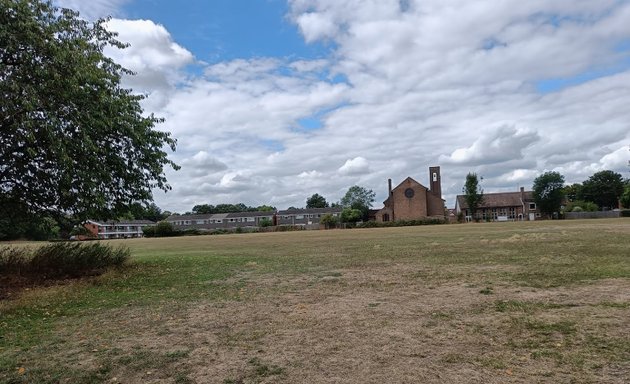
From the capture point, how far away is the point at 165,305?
10.0m

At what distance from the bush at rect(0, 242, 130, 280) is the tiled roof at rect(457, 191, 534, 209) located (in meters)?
108

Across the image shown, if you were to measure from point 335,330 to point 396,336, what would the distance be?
1.01 metres

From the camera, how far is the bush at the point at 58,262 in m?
14.2

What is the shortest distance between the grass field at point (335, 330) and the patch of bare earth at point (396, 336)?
2 centimetres

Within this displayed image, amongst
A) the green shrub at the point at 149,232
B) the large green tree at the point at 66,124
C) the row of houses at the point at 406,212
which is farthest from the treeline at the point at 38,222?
the green shrub at the point at 149,232

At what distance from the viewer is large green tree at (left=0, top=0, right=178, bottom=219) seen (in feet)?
36.1

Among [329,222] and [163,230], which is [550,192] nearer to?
[329,222]

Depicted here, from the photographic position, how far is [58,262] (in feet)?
49.7

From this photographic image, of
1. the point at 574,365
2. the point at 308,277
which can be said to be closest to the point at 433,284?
the point at 308,277

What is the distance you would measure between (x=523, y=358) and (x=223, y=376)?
347cm

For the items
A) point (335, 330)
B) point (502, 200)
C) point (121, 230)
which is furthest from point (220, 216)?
point (335, 330)

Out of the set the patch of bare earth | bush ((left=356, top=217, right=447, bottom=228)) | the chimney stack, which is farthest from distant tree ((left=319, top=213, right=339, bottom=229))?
the patch of bare earth

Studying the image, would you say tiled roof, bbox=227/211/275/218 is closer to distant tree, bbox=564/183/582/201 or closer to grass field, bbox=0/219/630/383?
distant tree, bbox=564/183/582/201

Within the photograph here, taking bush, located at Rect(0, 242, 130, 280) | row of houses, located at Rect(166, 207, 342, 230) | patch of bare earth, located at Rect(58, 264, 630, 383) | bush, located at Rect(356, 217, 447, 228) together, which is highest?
row of houses, located at Rect(166, 207, 342, 230)
